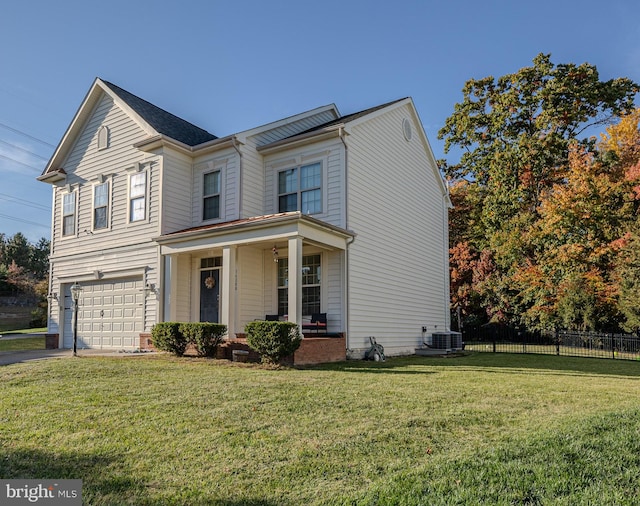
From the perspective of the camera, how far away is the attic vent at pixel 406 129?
A: 657 inches

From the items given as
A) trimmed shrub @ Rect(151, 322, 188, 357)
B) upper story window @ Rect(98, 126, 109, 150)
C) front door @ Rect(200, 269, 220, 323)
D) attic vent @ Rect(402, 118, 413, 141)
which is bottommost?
trimmed shrub @ Rect(151, 322, 188, 357)

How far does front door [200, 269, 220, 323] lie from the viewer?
1378 centimetres

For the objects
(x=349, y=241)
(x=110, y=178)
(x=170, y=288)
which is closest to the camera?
(x=349, y=241)

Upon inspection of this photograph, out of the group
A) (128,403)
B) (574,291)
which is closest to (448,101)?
(574,291)

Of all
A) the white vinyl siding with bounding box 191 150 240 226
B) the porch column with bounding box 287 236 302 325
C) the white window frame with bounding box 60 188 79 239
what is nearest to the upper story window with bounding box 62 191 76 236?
the white window frame with bounding box 60 188 79 239

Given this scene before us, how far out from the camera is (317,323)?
40.4 feet

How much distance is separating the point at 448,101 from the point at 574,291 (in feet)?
43.8

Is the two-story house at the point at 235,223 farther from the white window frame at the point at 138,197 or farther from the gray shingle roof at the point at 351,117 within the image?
the gray shingle roof at the point at 351,117

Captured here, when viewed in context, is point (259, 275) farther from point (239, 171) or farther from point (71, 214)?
point (71, 214)

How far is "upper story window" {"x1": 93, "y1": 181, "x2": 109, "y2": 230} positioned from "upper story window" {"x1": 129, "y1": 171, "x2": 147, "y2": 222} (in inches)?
50.9

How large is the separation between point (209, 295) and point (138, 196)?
3.89m

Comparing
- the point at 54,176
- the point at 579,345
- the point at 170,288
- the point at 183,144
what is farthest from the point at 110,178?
the point at 579,345

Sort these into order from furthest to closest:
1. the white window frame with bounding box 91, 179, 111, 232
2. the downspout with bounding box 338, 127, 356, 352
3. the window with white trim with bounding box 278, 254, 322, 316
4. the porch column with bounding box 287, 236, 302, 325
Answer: the white window frame with bounding box 91, 179, 111, 232
the window with white trim with bounding box 278, 254, 322, 316
the downspout with bounding box 338, 127, 356, 352
the porch column with bounding box 287, 236, 302, 325

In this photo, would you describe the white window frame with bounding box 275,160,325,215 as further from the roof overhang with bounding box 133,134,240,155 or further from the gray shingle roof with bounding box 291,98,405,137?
the roof overhang with bounding box 133,134,240,155
